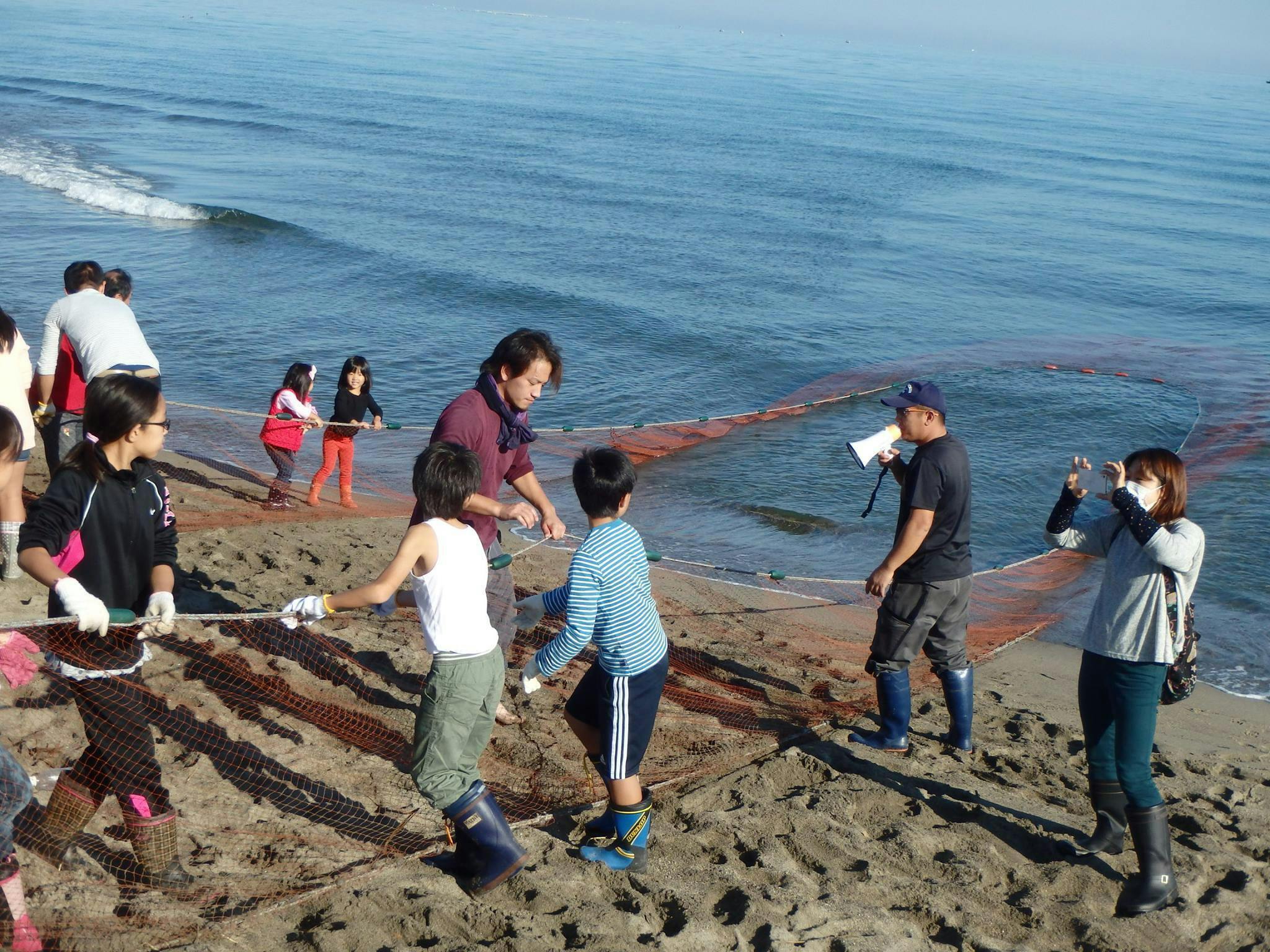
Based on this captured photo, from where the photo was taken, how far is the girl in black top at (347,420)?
8.76 m

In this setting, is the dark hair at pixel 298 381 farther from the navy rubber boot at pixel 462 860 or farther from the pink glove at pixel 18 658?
the navy rubber boot at pixel 462 860

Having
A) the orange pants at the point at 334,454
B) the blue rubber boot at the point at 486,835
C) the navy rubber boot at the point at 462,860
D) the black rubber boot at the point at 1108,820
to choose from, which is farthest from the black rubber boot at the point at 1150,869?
the orange pants at the point at 334,454

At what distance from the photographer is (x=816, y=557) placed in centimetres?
998

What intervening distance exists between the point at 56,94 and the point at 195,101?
5152mm

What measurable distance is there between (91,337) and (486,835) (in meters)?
4.06

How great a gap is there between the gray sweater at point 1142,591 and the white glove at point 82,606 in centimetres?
358

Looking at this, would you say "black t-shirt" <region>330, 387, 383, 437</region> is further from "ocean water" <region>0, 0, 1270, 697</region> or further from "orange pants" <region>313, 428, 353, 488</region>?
"ocean water" <region>0, 0, 1270, 697</region>

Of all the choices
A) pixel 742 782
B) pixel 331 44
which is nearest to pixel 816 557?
pixel 742 782

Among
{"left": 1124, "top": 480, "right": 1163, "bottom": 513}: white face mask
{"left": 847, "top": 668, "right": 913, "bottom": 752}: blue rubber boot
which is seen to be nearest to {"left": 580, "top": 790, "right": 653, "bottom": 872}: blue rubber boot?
{"left": 847, "top": 668, "right": 913, "bottom": 752}: blue rubber boot

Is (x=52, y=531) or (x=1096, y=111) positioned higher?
(x=1096, y=111)

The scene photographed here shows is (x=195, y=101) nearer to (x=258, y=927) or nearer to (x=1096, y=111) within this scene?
(x=258, y=927)

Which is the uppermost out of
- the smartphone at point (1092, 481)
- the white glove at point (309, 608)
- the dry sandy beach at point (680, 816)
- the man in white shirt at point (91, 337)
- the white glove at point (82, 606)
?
the smartphone at point (1092, 481)

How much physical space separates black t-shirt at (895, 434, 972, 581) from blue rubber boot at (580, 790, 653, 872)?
1.73m

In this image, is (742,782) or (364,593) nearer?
(364,593)
